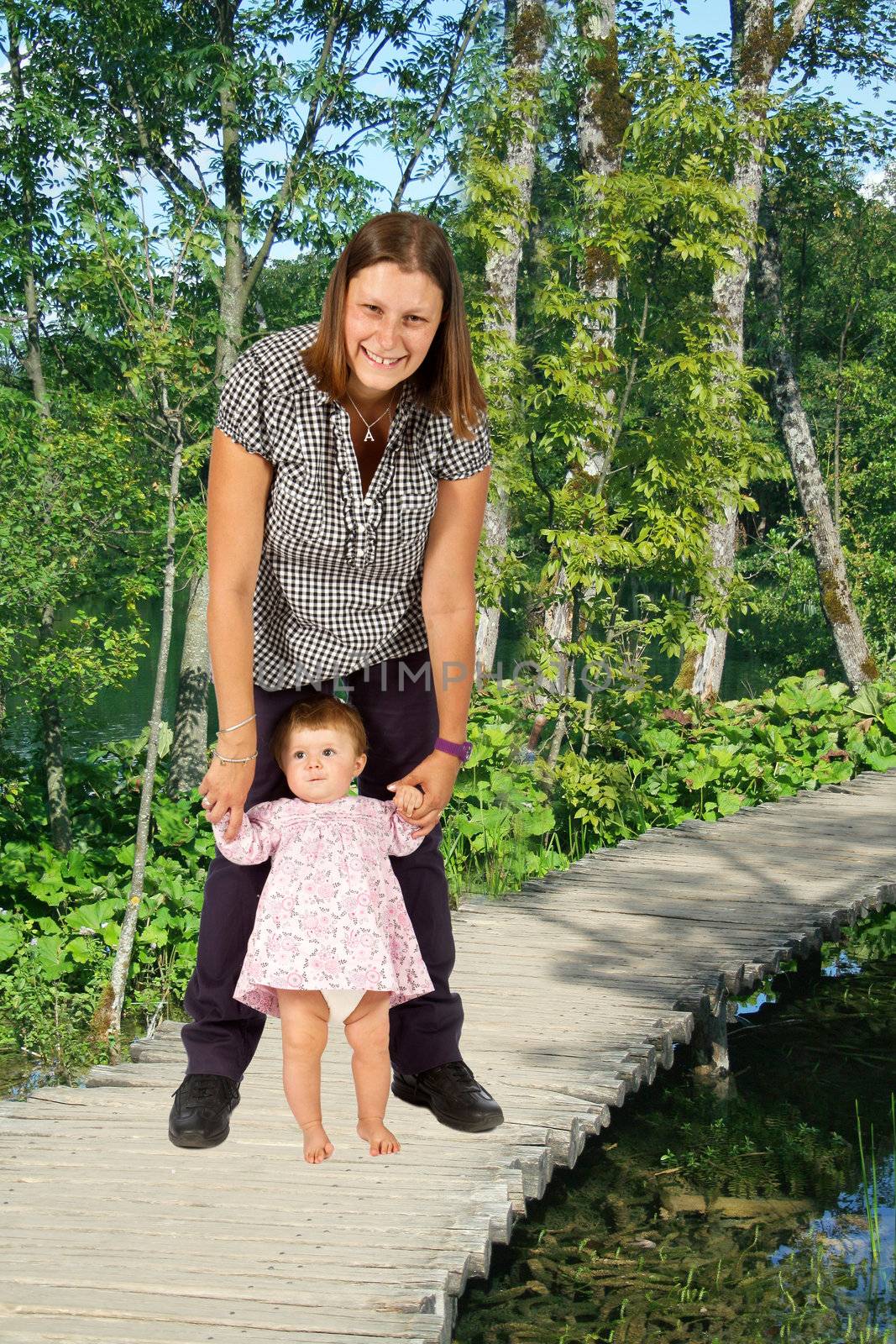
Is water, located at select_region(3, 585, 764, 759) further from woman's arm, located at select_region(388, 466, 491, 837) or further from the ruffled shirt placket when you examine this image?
the ruffled shirt placket

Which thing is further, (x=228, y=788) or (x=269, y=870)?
(x=269, y=870)

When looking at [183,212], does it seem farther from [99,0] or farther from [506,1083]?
[506,1083]

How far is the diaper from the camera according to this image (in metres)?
3.13

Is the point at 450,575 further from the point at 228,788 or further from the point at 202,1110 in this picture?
the point at 202,1110

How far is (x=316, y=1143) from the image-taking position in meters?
3.47

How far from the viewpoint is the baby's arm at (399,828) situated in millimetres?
3213

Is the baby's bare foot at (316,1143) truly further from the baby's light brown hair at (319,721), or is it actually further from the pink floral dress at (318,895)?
the baby's light brown hair at (319,721)

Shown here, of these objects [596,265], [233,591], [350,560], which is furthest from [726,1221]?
[596,265]

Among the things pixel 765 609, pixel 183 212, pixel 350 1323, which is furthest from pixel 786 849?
pixel 765 609

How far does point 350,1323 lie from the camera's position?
3061mm

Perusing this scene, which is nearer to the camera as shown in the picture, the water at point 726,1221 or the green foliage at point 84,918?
the water at point 726,1221

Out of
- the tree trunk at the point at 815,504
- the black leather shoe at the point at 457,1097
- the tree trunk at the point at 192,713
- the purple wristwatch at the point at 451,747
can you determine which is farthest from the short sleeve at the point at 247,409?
the tree trunk at the point at 815,504

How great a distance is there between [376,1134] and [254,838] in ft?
2.60

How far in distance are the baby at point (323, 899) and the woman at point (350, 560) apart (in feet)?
0.22
